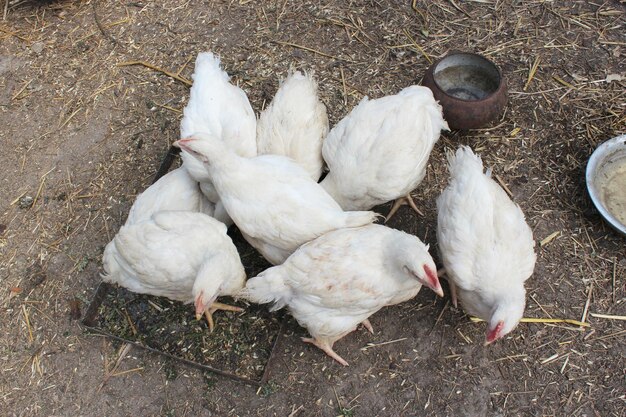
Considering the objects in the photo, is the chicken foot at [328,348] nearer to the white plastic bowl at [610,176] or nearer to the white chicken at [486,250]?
the white chicken at [486,250]

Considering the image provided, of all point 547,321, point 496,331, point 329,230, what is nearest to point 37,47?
point 329,230

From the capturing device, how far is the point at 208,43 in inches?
171

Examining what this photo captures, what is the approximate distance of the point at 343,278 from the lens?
253cm

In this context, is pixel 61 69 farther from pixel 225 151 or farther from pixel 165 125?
pixel 225 151

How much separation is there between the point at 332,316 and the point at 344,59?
2.32 meters

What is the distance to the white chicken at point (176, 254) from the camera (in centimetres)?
263

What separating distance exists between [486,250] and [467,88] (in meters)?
1.60

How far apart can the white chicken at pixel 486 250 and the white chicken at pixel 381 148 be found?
12.5 inches

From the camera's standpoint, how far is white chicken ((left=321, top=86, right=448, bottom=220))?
112 inches

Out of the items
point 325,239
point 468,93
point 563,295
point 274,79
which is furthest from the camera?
point 274,79

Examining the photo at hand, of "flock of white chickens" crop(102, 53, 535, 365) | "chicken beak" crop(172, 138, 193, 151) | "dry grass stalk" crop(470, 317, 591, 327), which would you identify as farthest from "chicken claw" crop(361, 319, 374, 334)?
"chicken beak" crop(172, 138, 193, 151)

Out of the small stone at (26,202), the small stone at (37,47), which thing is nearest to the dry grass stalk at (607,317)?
the small stone at (26,202)

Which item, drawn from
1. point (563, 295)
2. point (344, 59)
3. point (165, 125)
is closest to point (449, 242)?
point (563, 295)

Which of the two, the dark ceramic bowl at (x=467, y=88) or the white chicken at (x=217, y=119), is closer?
the white chicken at (x=217, y=119)
